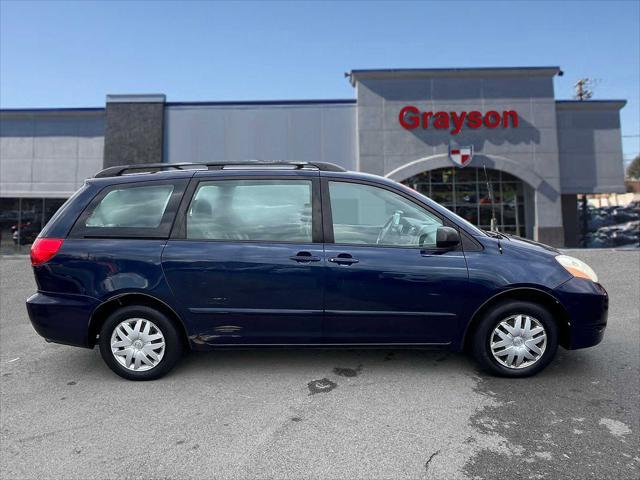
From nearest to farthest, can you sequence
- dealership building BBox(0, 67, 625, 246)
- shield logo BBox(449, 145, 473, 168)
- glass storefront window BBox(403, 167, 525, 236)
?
shield logo BBox(449, 145, 473, 168) < dealership building BBox(0, 67, 625, 246) < glass storefront window BBox(403, 167, 525, 236)

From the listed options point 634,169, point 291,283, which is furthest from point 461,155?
point 634,169

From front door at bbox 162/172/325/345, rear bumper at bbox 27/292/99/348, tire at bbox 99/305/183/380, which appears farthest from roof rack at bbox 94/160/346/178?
tire at bbox 99/305/183/380

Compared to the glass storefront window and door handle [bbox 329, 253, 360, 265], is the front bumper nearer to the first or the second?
door handle [bbox 329, 253, 360, 265]

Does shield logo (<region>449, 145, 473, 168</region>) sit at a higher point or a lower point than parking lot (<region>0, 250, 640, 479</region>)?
higher

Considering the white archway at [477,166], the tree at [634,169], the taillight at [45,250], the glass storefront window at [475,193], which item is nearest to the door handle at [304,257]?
the taillight at [45,250]

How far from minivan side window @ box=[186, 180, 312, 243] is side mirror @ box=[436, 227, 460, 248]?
41.2 inches

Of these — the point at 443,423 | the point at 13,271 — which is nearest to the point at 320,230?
the point at 443,423

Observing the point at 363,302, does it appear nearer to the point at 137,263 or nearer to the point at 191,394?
the point at 191,394

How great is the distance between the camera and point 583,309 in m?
3.38

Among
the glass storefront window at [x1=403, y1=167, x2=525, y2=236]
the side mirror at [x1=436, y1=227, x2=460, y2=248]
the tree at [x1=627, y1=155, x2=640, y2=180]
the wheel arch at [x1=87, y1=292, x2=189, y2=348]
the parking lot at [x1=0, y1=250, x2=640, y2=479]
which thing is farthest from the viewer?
the tree at [x1=627, y1=155, x2=640, y2=180]

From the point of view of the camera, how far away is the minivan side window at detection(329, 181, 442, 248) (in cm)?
347

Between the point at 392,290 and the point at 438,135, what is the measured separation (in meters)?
13.3

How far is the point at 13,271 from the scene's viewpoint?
9469 millimetres

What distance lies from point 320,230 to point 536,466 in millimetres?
2128
